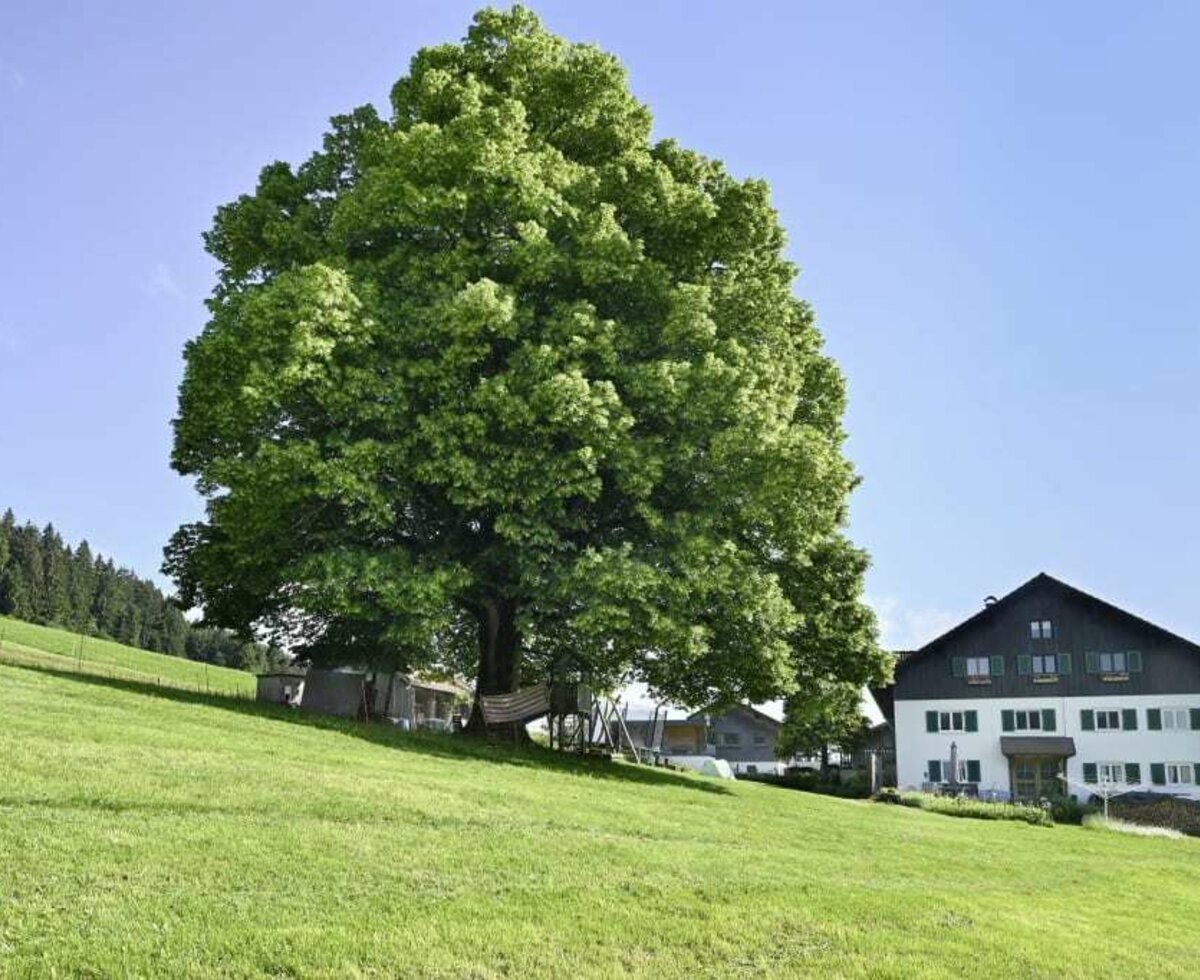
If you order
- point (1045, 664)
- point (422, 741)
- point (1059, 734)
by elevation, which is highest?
point (1045, 664)

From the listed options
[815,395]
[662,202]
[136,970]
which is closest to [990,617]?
[815,395]

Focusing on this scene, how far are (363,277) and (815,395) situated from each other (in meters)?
12.4

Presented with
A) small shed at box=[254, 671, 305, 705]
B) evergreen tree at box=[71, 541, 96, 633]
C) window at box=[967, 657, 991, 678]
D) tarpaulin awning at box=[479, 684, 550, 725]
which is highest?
evergreen tree at box=[71, 541, 96, 633]

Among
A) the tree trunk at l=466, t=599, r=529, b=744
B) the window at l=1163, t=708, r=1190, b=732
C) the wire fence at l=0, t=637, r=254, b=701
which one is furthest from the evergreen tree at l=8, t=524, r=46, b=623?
the window at l=1163, t=708, r=1190, b=732

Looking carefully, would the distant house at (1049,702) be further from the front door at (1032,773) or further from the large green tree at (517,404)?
the large green tree at (517,404)

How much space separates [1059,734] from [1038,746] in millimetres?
1362

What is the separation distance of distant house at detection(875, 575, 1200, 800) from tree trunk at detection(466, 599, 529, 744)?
32398mm

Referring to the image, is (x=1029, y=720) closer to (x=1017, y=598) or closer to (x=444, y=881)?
(x=1017, y=598)

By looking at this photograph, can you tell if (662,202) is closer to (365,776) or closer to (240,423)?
(240,423)

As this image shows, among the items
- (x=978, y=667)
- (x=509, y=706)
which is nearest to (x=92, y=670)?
(x=509, y=706)

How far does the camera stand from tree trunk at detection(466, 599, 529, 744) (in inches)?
1054

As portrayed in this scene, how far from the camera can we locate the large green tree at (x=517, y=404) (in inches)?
899

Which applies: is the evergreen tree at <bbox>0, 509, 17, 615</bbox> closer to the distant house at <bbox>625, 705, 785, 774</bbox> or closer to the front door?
the distant house at <bbox>625, 705, 785, 774</bbox>

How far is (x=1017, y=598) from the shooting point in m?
56.5
